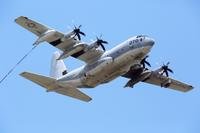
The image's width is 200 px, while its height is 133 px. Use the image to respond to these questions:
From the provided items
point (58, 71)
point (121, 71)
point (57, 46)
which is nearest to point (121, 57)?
point (121, 71)

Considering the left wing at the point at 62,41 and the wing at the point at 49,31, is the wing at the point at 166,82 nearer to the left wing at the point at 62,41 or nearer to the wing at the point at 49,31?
the left wing at the point at 62,41

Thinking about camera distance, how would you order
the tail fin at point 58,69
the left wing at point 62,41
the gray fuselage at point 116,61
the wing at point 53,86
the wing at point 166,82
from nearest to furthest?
the left wing at point 62,41 → the gray fuselage at point 116,61 → the wing at point 53,86 → the wing at point 166,82 → the tail fin at point 58,69

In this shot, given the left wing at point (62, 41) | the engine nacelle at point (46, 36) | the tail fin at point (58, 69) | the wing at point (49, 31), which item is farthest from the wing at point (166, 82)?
the engine nacelle at point (46, 36)

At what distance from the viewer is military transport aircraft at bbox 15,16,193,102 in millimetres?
64625

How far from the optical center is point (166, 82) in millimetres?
71750

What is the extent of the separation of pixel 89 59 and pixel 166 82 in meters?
9.51

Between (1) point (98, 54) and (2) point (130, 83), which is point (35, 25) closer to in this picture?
(1) point (98, 54)

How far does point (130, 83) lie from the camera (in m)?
69.6

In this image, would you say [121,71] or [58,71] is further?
[58,71]

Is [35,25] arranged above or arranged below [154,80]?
below

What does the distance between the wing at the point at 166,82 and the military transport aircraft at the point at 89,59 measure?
5.72 ft

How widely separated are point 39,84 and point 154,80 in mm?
12755

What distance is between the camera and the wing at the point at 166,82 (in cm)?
7162

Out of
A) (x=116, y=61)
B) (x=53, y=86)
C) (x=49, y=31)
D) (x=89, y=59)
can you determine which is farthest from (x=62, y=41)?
(x=116, y=61)
